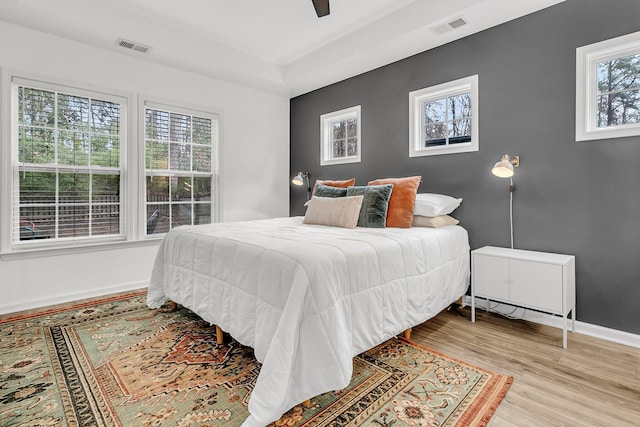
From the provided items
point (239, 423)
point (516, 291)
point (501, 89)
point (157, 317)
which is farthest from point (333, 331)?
point (501, 89)

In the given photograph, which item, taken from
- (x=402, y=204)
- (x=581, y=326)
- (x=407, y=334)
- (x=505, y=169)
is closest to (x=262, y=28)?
(x=402, y=204)

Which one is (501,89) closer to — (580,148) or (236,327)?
(580,148)

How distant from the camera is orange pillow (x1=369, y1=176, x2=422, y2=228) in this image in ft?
9.46

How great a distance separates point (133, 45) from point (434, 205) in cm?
337

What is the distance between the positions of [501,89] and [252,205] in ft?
11.1

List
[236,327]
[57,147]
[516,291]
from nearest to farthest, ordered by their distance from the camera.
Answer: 1. [236,327]
2. [516,291]
3. [57,147]

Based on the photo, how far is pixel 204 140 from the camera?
434 cm

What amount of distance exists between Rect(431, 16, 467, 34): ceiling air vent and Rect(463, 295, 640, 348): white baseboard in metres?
2.52

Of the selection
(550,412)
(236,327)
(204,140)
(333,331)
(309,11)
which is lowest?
(550,412)

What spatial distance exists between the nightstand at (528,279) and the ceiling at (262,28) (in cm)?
201

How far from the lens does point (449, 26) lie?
2979 mm

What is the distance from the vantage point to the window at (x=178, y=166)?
3.87 m

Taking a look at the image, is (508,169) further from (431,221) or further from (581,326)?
(581,326)

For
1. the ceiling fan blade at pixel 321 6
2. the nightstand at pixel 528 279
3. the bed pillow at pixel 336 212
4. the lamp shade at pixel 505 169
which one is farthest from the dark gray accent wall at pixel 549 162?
the ceiling fan blade at pixel 321 6
